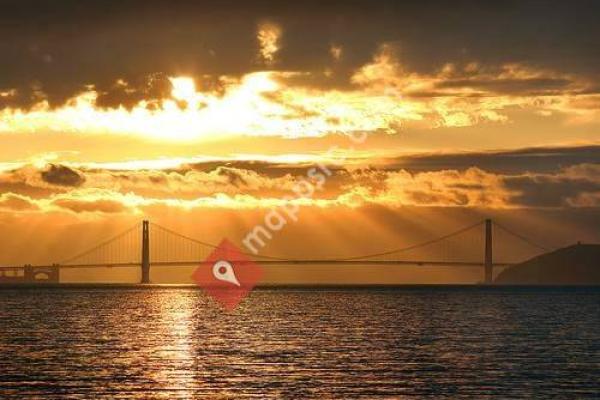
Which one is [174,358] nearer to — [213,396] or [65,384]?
[65,384]

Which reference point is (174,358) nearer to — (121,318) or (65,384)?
(65,384)

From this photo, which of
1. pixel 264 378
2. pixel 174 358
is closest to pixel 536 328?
pixel 174 358

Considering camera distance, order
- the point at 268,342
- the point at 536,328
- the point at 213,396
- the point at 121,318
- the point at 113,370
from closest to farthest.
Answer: the point at 213,396 < the point at 113,370 < the point at 268,342 < the point at 536,328 < the point at 121,318

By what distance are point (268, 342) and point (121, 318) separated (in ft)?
141

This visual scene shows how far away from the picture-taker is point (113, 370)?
59.0 metres

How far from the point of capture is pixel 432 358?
66.7 metres

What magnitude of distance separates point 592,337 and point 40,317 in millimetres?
60109

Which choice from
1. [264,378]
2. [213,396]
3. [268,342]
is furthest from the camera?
[268,342]

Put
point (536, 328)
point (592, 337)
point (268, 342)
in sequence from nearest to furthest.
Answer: point (268, 342) < point (592, 337) < point (536, 328)

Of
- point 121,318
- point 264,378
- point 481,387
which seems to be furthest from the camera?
point 121,318

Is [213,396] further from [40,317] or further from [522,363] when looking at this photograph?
[40,317]

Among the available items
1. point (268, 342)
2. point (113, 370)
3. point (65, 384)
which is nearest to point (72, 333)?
point (268, 342)

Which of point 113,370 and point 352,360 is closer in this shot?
point 113,370

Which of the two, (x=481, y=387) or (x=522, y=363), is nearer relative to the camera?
(x=481, y=387)
